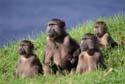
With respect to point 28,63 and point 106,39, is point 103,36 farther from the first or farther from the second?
point 28,63

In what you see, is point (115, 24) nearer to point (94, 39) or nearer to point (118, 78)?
point (94, 39)

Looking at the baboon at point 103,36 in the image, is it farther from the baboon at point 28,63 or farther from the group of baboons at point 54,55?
the baboon at point 28,63

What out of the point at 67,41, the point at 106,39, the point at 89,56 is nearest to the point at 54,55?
the point at 67,41

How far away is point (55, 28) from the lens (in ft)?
49.8

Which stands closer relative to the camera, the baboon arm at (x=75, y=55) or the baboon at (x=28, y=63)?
the baboon arm at (x=75, y=55)

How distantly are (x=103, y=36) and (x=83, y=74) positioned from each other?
6.12 metres

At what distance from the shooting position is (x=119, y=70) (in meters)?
12.7

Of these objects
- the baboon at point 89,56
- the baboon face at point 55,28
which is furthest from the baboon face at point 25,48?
the baboon at point 89,56

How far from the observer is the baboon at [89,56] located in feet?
46.1

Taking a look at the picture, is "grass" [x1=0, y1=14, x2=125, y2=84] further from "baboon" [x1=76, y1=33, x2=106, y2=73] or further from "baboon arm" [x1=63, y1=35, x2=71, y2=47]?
"baboon arm" [x1=63, y1=35, x2=71, y2=47]

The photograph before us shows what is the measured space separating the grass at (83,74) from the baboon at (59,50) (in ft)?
3.13

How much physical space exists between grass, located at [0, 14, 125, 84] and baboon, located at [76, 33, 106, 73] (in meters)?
0.51

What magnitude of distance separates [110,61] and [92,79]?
414 centimetres

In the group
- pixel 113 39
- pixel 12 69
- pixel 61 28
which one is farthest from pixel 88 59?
pixel 113 39
